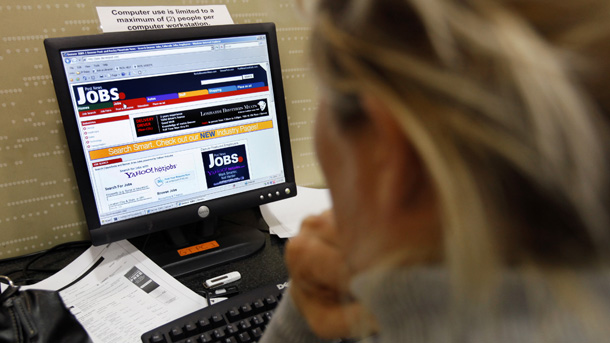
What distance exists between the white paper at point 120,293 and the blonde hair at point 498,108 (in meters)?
0.60

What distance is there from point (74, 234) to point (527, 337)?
969mm

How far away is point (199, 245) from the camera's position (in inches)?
38.9

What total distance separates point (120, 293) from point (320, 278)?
1.56 feet

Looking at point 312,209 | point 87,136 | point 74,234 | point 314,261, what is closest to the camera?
point 314,261

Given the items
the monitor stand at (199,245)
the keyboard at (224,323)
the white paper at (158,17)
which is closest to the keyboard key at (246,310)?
the keyboard at (224,323)

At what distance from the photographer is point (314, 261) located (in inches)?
20.6

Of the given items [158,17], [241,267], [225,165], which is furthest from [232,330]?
[158,17]

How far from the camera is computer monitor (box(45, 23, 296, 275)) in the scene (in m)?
0.84

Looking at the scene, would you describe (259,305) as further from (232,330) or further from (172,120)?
(172,120)

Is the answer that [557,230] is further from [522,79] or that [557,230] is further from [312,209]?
[312,209]

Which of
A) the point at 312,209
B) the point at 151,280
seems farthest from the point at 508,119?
the point at 312,209

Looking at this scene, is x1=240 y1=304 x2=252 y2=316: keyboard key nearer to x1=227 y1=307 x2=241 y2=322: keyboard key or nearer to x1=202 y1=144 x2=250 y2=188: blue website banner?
x1=227 y1=307 x2=241 y2=322: keyboard key

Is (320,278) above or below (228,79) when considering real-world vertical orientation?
below

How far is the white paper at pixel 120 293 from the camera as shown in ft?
2.44
